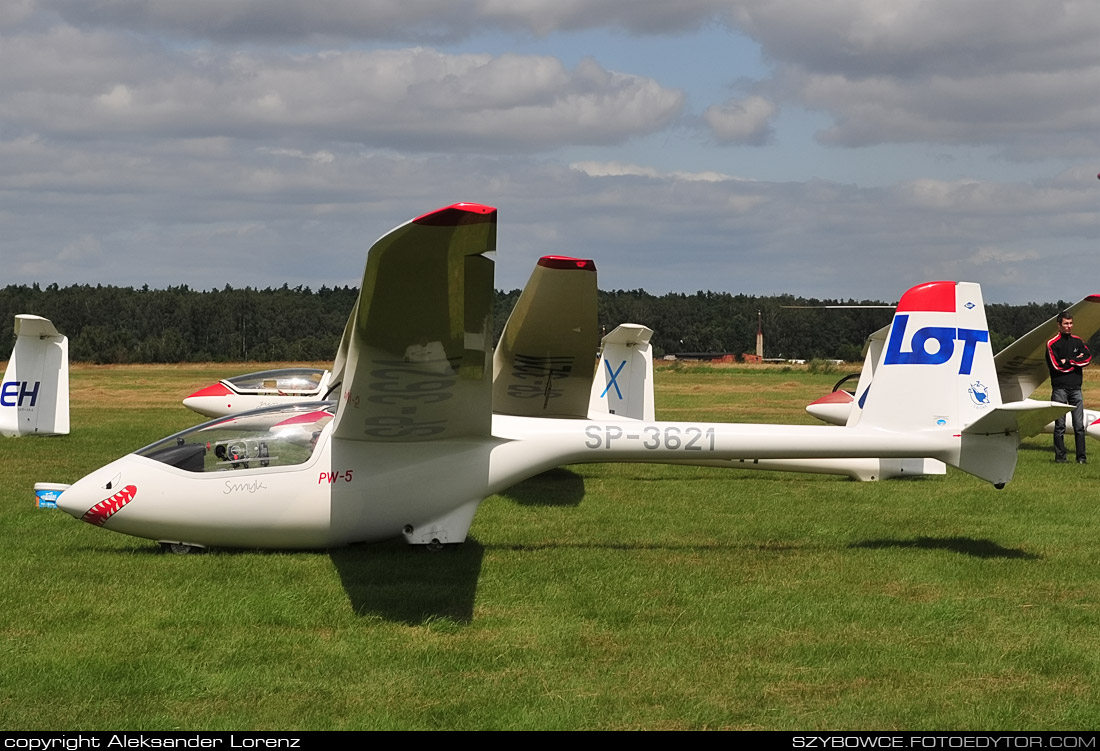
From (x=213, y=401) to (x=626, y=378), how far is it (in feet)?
27.9

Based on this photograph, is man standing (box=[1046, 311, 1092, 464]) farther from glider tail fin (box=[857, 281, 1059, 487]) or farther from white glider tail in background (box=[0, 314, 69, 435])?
white glider tail in background (box=[0, 314, 69, 435])

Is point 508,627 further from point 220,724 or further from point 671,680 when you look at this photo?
point 220,724

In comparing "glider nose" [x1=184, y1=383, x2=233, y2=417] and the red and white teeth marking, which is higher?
"glider nose" [x1=184, y1=383, x2=233, y2=417]

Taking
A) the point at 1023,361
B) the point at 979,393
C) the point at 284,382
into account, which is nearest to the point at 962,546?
the point at 979,393

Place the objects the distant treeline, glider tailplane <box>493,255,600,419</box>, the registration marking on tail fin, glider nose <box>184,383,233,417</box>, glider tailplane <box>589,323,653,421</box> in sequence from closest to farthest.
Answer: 1. the registration marking on tail fin
2. glider tailplane <box>493,255,600,419</box>
3. glider tailplane <box>589,323,653,421</box>
4. glider nose <box>184,383,233,417</box>
5. the distant treeline

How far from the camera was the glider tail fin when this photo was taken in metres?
7.96

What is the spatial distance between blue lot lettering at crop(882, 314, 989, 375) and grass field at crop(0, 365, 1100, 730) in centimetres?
149

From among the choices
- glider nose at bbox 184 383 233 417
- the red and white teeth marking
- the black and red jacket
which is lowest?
the red and white teeth marking

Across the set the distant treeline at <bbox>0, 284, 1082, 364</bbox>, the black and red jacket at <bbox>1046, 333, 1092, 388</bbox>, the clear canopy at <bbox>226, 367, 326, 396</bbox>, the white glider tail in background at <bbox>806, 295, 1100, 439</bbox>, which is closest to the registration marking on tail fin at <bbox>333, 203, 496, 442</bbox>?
the white glider tail in background at <bbox>806, 295, 1100, 439</bbox>

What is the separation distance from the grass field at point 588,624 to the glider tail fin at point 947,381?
0.85 metres

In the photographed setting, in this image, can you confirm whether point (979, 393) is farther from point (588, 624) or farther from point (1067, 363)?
point (1067, 363)

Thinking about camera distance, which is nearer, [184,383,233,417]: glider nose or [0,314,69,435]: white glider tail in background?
[0,314,69,435]: white glider tail in background
